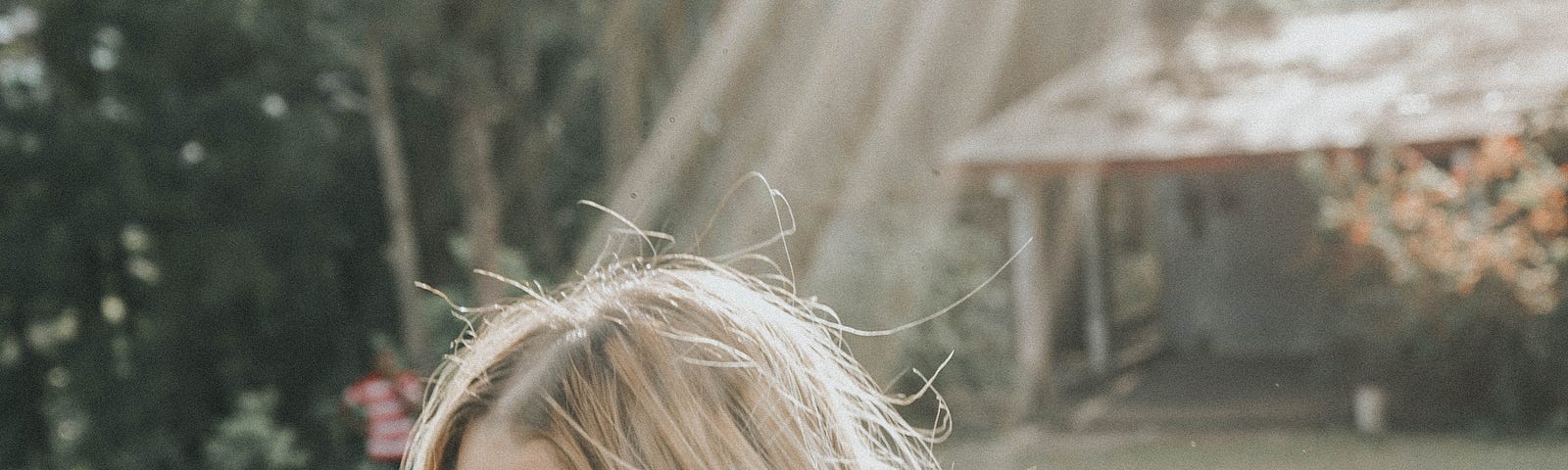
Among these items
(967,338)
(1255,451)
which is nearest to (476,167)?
(967,338)

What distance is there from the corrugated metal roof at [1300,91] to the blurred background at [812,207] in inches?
1.8

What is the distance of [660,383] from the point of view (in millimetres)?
869

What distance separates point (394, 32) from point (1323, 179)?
252 inches

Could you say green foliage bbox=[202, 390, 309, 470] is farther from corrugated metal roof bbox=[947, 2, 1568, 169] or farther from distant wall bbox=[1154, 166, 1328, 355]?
distant wall bbox=[1154, 166, 1328, 355]

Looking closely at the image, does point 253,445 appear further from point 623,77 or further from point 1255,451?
point 1255,451

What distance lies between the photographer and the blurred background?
34.1 feet

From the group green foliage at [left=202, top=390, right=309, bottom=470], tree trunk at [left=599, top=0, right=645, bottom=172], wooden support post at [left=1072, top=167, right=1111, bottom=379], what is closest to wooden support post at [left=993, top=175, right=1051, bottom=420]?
wooden support post at [left=1072, top=167, right=1111, bottom=379]

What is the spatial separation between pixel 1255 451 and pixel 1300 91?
11.6 ft

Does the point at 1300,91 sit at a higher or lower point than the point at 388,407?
higher

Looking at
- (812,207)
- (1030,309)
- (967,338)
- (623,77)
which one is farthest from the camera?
(623,77)

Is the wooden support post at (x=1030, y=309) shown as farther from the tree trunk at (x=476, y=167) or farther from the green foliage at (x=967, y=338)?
the tree trunk at (x=476, y=167)

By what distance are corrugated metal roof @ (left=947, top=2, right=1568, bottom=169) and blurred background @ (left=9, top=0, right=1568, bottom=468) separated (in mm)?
47

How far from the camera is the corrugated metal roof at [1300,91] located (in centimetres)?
1138

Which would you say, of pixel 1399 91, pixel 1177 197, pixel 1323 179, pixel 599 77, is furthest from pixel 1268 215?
pixel 599 77
